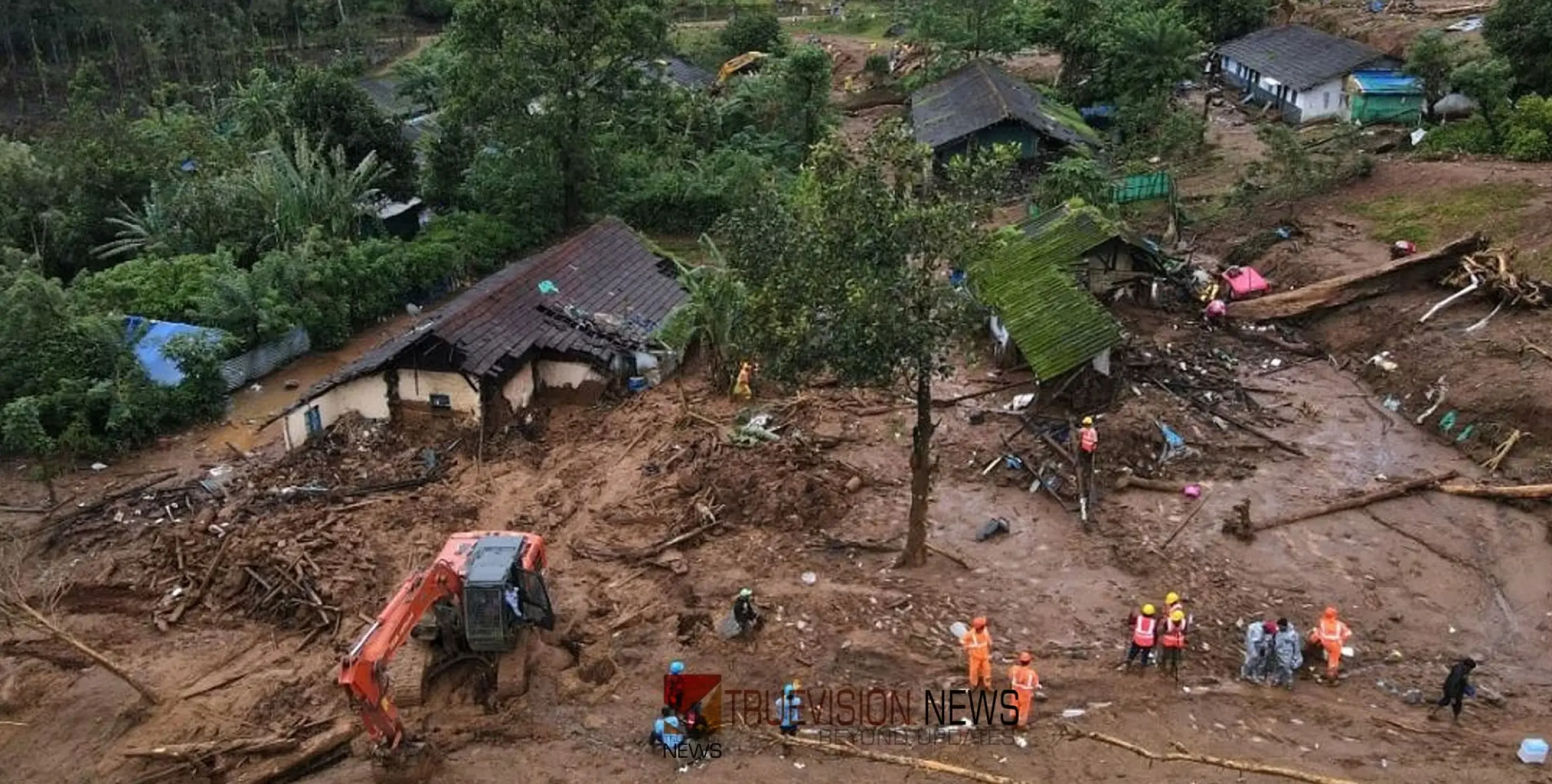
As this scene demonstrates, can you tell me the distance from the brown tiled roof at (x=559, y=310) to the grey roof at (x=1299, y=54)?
26729mm

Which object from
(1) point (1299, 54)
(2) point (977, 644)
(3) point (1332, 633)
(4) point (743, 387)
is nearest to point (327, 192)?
(4) point (743, 387)

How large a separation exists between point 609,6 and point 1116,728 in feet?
80.7

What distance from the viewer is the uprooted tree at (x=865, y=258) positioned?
Result: 559 inches

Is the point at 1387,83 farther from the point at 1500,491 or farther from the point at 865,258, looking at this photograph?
the point at 865,258

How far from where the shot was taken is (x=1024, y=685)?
1394cm

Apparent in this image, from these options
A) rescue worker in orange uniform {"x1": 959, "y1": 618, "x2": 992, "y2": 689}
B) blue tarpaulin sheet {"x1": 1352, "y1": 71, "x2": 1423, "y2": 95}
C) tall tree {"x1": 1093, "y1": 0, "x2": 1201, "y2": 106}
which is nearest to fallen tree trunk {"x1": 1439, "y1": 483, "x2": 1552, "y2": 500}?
rescue worker in orange uniform {"x1": 959, "y1": 618, "x2": 992, "y2": 689}

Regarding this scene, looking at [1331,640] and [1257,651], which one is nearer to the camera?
[1331,640]

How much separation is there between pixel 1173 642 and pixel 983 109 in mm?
29644

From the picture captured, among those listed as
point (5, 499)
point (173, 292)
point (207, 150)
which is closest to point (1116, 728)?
point (5, 499)

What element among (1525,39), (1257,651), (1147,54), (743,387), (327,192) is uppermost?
(1525,39)

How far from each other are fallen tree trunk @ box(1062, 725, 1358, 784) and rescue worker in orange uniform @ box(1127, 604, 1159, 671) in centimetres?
147

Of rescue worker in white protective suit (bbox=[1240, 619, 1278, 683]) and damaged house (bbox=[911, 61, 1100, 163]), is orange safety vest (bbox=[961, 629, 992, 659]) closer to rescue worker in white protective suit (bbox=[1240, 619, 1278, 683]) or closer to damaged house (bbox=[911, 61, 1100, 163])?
rescue worker in white protective suit (bbox=[1240, 619, 1278, 683])

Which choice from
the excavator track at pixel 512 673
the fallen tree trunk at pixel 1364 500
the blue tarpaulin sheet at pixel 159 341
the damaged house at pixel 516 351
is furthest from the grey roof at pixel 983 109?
the excavator track at pixel 512 673

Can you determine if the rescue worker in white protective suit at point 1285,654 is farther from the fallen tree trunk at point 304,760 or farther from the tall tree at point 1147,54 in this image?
the tall tree at point 1147,54
